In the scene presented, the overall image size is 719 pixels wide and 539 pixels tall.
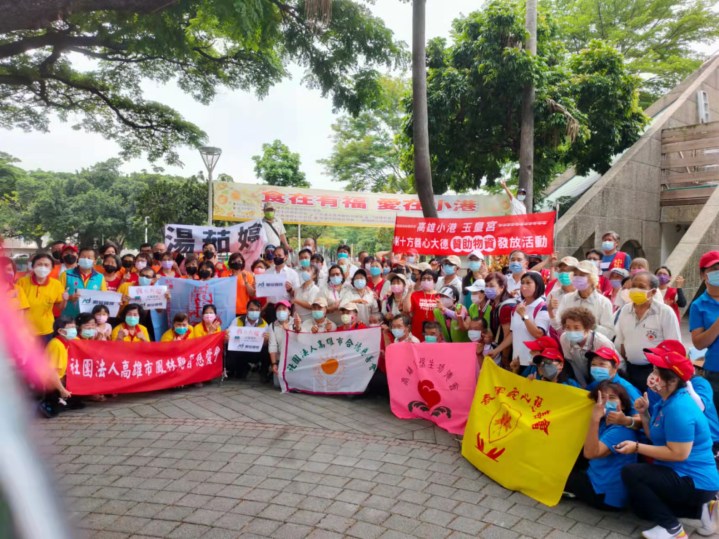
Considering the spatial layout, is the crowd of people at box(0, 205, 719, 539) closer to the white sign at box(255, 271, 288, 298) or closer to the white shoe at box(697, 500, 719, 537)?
the white shoe at box(697, 500, 719, 537)

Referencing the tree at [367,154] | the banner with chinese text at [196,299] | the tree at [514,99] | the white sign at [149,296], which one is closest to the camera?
the white sign at [149,296]

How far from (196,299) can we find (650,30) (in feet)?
71.2

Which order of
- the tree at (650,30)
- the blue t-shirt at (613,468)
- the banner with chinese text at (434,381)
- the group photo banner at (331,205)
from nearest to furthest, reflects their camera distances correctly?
the blue t-shirt at (613,468), the banner with chinese text at (434,381), the group photo banner at (331,205), the tree at (650,30)

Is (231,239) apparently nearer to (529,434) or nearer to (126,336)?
(126,336)

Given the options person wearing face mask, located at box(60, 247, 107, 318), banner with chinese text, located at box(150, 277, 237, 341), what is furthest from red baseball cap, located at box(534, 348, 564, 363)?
person wearing face mask, located at box(60, 247, 107, 318)

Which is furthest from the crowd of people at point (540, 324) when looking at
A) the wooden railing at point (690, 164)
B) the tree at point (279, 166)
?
the tree at point (279, 166)

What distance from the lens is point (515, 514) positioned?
156 inches

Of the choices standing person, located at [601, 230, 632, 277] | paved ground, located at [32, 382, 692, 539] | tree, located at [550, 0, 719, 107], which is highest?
tree, located at [550, 0, 719, 107]

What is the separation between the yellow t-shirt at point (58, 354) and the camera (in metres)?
6.07

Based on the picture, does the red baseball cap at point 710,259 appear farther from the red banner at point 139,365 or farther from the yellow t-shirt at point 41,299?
the yellow t-shirt at point 41,299

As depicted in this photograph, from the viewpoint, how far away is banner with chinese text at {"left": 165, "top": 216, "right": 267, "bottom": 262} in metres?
9.98

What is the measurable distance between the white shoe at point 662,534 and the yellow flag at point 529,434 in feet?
2.04

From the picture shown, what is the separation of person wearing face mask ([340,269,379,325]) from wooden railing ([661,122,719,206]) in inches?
462

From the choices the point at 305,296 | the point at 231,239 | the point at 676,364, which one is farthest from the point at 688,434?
the point at 231,239
